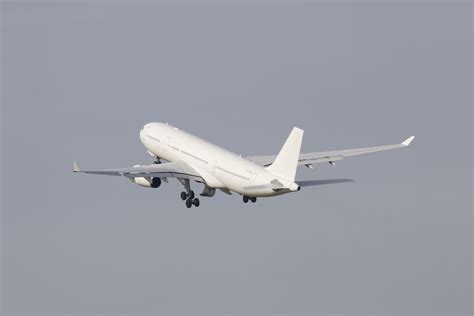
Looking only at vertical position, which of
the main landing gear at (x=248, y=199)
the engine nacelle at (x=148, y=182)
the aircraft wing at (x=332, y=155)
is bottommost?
the main landing gear at (x=248, y=199)

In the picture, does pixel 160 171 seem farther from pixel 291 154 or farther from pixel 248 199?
pixel 291 154

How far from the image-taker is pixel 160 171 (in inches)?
5118

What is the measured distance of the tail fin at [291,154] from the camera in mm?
118125

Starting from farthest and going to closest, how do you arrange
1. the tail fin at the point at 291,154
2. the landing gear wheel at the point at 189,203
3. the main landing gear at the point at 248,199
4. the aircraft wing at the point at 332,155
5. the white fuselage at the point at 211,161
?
the aircraft wing at the point at 332,155, the landing gear wheel at the point at 189,203, the main landing gear at the point at 248,199, the white fuselage at the point at 211,161, the tail fin at the point at 291,154

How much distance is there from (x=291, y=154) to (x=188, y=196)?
14.7 m

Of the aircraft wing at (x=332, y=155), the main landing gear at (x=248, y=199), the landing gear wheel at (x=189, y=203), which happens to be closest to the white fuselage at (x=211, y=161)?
the main landing gear at (x=248, y=199)

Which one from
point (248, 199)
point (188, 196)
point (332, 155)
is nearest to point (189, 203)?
point (188, 196)

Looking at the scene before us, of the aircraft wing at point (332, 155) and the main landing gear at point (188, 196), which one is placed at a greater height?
the aircraft wing at point (332, 155)

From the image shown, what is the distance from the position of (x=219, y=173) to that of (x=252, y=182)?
19.3 ft

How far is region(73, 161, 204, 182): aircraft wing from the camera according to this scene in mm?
127062

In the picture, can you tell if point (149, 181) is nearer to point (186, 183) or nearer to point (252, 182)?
point (186, 183)

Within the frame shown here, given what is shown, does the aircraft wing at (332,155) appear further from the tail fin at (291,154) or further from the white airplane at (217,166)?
the tail fin at (291,154)

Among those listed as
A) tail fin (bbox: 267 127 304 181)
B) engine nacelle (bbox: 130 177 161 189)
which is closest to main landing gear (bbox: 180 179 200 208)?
engine nacelle (bbox: 130 177 161 189)

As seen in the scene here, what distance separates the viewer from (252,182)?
121 meters
